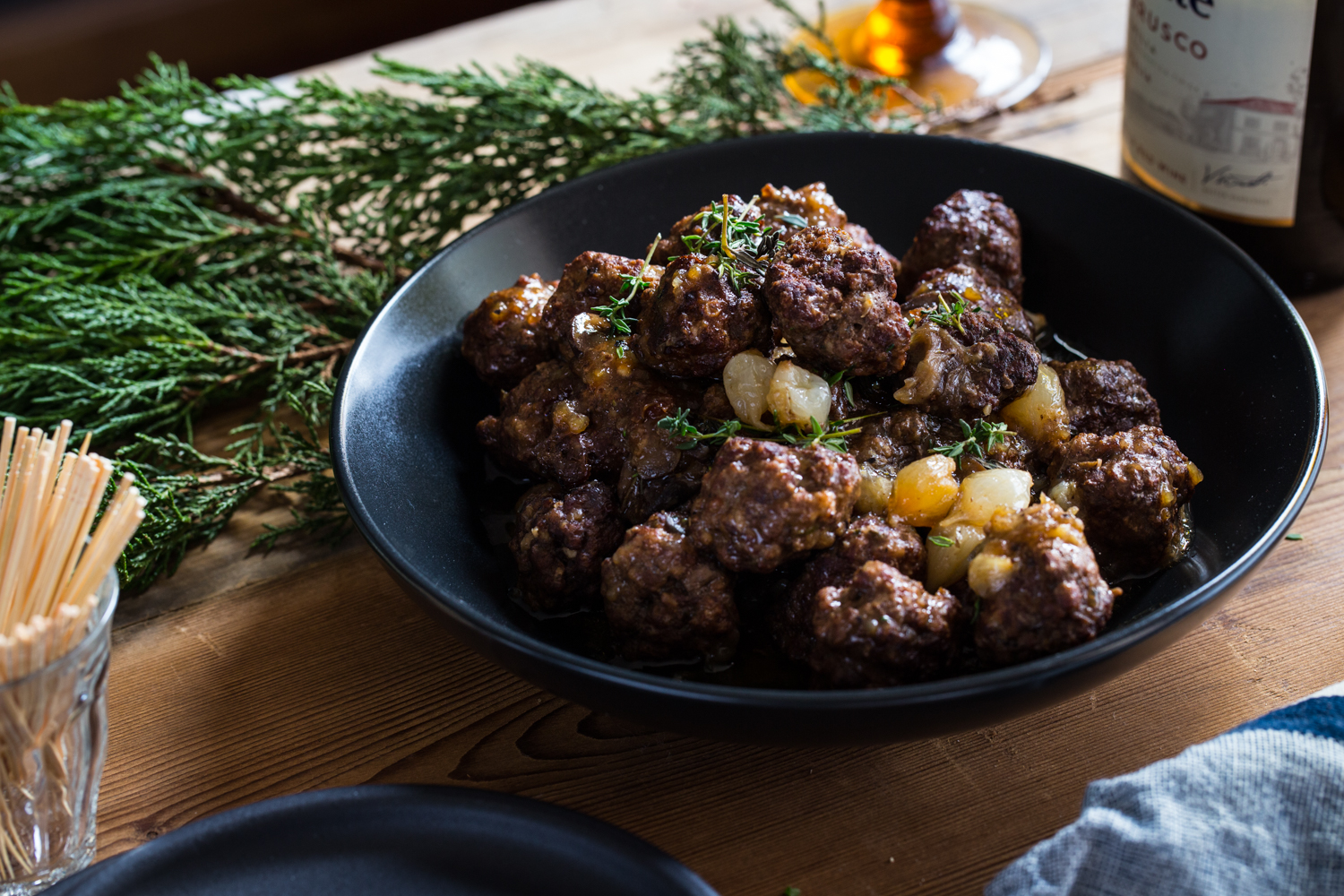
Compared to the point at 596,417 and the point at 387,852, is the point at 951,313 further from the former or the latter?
the point at 387,852

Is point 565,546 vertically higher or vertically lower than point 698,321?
lower

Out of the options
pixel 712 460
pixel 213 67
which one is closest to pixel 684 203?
pixel 712 460

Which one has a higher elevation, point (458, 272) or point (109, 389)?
point (458, 272)

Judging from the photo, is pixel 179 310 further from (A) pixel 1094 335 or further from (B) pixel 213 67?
(B) pixel 213 67

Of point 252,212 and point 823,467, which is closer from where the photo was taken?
point 823,467

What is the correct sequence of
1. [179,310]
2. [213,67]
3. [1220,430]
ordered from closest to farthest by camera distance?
1. [1220,430]
2. [179,310]
3. [213,67]

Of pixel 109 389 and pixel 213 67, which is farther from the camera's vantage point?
pixel 213 67

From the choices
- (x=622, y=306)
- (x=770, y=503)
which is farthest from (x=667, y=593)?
(x=622, y=306)
